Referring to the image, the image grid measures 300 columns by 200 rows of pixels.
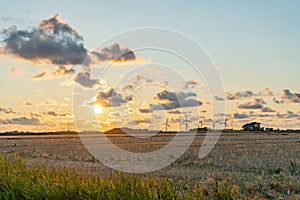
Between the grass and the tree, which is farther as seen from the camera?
the tree

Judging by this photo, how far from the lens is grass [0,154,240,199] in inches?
371

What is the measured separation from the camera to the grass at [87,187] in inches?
371

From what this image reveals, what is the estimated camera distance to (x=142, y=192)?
9609 millimetres

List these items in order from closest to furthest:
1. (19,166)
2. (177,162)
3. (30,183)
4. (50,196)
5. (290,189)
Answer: (50,196), (30,183), (19,166), (290,189), (177,162)

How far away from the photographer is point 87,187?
10.3 m

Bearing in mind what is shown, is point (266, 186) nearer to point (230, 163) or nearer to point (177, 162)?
point (230, 163)

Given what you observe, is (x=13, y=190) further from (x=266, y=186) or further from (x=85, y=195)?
(x=266, y=186)

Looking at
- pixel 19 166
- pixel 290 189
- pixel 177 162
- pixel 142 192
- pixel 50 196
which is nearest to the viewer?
pixel 142 192

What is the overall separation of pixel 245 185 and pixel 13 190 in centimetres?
826

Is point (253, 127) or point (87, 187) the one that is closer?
point (87, 187)

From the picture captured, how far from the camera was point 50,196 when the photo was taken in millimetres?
10688

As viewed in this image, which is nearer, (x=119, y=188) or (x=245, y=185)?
(x=119, y=188)

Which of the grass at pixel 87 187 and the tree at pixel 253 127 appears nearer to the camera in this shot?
the grass at pixel 87 187

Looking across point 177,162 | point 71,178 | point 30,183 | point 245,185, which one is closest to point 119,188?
point 71,178
